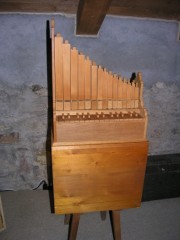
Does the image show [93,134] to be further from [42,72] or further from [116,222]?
[42,72]

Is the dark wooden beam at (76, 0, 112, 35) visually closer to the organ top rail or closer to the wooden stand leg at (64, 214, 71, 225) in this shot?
the organ top rail

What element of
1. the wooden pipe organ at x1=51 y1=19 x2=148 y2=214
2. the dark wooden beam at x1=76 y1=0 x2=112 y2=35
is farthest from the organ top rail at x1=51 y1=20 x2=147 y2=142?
the dark wooden beam at x1=76 y1=0 x2=112 y2=35

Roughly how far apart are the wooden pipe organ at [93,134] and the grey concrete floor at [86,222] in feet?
2.47

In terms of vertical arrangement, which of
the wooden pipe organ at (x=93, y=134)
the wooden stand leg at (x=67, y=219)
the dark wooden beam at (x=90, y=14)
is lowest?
the wooden stand leg at (x=67, y=219)

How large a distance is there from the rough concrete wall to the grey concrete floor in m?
0.32

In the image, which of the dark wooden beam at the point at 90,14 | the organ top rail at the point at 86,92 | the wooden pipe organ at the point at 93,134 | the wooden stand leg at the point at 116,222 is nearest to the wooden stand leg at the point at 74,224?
the wooden pipe organ at the point at 93,134

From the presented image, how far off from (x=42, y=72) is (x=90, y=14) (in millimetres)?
866

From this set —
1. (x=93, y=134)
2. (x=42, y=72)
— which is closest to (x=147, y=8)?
(x=42, y=72)

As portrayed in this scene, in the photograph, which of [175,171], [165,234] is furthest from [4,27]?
[165,234]

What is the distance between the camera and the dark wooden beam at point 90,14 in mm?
1600

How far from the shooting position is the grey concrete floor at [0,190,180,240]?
217cm

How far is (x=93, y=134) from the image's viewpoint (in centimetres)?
151

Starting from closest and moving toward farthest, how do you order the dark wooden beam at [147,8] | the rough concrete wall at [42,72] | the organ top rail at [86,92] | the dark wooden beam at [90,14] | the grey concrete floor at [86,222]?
the organ top rail at [86,92] → the dark wooden beam at [90,14] → the dark wooden beam at [147,8] → the grey concrete floor at [86,222] → the rough concrete wall at [42,72]

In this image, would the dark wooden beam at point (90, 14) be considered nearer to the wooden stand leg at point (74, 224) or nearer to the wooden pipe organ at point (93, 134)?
the wooden pipe organ at point (93, 134)
